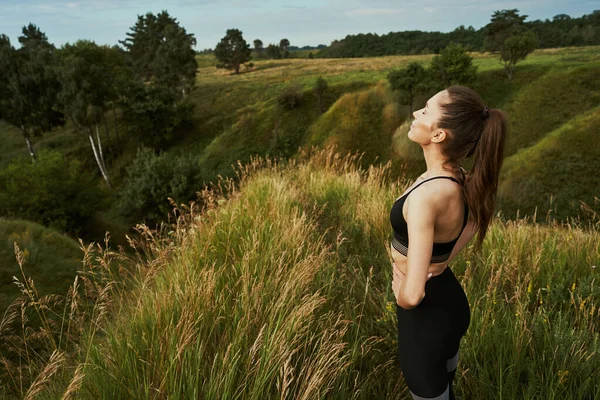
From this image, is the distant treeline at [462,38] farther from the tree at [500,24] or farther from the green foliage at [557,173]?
the green foliage at [557,173]

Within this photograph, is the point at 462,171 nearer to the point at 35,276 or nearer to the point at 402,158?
the point at 35,276

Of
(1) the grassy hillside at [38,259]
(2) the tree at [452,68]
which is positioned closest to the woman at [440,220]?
(1) the grassy hillside at [38,259]

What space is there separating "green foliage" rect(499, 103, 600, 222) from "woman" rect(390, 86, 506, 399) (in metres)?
24.3

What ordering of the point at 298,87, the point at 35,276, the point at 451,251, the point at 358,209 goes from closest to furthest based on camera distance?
1. the point at 451,251
2. the point at 358,209
3. the point at 35,276
4. the point at 298,87

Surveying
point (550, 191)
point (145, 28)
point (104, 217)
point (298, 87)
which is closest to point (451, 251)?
point (550, 191)

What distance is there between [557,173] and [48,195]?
39239mm

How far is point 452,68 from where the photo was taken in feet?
117

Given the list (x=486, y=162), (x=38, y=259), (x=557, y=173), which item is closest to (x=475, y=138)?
(x=486, y=162)

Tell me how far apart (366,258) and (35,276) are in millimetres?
7798

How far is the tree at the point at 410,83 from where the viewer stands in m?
36.1

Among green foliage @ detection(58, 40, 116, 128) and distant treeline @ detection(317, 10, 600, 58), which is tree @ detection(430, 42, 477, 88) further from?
green foliage @ detection(58, 40, 116, 128)

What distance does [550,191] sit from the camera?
2423 centimetres

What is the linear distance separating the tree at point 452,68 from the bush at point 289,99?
55.0 ft

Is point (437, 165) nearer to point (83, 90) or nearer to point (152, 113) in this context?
point (83, 90)
